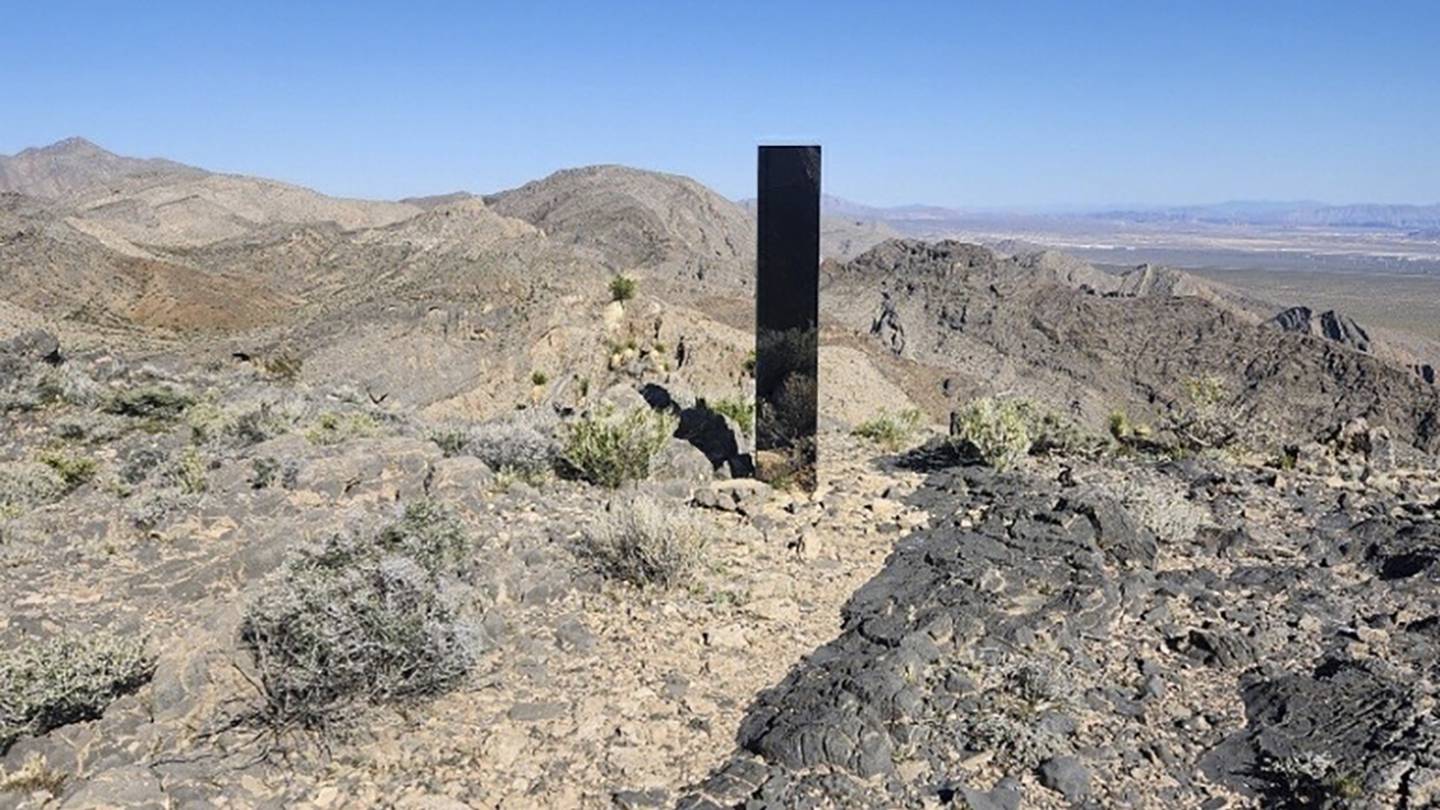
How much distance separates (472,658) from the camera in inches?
192

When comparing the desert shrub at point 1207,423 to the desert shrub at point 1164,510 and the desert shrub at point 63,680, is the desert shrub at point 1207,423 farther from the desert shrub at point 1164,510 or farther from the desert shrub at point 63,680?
the desert shrub at point 63,680

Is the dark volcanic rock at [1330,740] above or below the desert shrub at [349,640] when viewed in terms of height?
below

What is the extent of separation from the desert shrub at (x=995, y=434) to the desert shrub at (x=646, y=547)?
144 inches

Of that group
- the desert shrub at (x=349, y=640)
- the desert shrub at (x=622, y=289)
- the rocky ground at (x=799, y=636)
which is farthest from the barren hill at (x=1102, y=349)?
the desert shrub at (x=349, y=640)

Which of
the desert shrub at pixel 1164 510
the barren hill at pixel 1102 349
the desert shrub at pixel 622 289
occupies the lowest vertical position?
the barren hill at pixel 1102 349

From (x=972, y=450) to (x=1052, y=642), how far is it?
155 inches

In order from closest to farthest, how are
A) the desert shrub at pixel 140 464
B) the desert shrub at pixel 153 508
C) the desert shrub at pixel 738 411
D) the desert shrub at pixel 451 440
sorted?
the desert shrub at pixel 153 508, the desert shrub at pixel 140 464, the desert shrub at pixel 451 440, the desert shrub at pixel 738 411

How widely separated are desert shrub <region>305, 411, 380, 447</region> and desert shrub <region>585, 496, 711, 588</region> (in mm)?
3657

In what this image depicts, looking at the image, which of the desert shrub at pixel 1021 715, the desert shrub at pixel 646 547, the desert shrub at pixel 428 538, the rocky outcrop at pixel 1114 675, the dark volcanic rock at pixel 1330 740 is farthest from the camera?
the desert shrub at pixel 646 547

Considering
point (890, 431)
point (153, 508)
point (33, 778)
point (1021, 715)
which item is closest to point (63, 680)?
point (33, 778)

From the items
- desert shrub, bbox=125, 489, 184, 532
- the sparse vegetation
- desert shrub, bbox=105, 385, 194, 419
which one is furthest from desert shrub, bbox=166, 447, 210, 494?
the sparse vegetation

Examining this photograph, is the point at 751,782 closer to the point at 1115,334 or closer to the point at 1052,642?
the point at 1052,642

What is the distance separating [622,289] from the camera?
19484mm

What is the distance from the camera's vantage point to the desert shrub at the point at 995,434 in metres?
8.95
